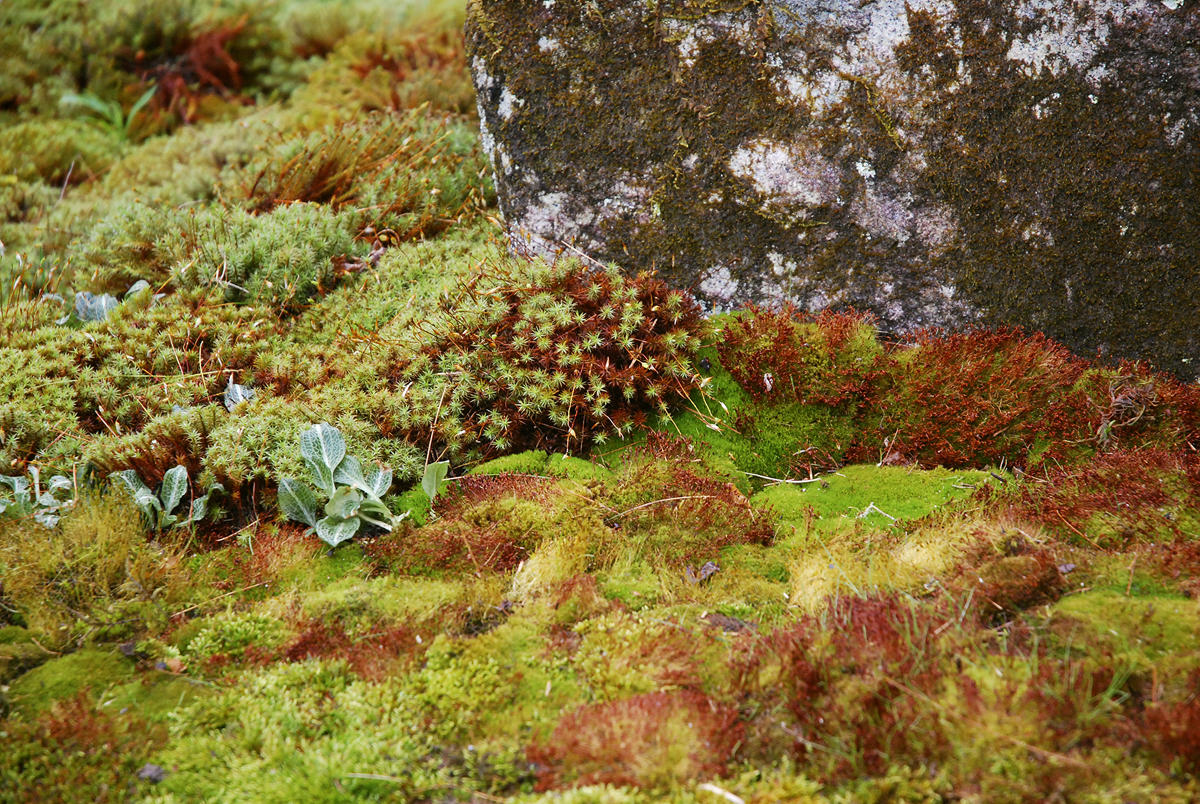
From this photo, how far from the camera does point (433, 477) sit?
4418mm

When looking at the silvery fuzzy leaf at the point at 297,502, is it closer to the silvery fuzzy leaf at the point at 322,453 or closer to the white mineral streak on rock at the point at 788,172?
the silvery fuzzy leaf at the point at 322,453

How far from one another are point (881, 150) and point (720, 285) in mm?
1440

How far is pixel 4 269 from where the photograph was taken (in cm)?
645

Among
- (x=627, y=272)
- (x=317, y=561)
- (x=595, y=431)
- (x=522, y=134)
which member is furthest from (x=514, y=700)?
(x=522, y=134)

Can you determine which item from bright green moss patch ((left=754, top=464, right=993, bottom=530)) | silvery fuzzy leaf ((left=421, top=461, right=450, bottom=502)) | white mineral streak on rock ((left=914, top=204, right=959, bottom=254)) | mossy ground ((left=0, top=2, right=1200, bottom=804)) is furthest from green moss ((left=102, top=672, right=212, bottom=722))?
white mineral streak on rock ((left=914, top=204, right=959, bottom=254))

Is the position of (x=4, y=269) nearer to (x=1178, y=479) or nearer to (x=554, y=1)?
(x=554, y=1)

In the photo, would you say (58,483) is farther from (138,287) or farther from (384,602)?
(384,602)

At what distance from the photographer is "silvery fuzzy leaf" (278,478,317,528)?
166 inches

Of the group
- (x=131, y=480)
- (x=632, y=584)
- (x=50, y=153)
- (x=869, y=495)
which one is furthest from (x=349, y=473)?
(x=50, y=153)

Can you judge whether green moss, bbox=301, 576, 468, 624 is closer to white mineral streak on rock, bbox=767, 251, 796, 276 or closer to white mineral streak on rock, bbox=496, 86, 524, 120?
white mineral streak on rock, bbox=767, 251, 796, 276

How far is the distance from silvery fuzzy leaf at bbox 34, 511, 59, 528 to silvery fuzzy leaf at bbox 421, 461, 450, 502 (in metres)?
1.97

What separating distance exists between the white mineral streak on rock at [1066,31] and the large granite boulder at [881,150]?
0.01 m

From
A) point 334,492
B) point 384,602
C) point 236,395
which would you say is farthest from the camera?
point 236,395

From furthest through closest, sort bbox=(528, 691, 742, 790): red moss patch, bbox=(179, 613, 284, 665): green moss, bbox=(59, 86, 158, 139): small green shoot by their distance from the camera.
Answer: bbox=(59, 86, 158, 139): small green shoot → bbox=(179, 613, 284, 665): green moss → bbox=(528, 691, 742, 790): red moss patch
